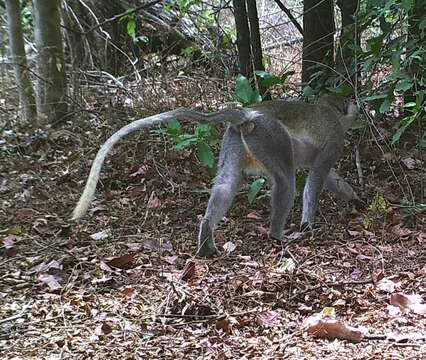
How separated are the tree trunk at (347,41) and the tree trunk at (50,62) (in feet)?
10.4

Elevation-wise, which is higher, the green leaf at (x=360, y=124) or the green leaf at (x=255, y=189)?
the green leaf at (x=360, y=124)

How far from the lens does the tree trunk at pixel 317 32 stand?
7043 millimetres

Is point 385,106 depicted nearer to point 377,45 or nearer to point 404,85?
point 404,85

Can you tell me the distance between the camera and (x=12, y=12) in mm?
7430

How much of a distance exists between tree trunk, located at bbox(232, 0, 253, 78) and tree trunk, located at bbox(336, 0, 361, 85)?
1054mm

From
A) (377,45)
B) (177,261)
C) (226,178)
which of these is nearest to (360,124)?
(377,45)

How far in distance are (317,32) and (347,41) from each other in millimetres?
798

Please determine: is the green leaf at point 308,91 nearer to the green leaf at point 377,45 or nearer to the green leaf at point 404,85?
the green leaf at point 377,45

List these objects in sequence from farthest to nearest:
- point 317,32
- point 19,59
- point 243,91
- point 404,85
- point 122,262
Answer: point 19,59 < point 317,32 < point 243,91 < point 404,85 < point 122,262

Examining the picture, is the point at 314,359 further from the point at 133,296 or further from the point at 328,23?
the point at 328,23

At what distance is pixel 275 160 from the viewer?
17.0ft

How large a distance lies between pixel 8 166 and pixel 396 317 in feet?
14.4

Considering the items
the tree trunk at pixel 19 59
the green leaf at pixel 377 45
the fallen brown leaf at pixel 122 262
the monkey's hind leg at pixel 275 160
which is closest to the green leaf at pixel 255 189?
the monkey's hind leg at pixel 275 160

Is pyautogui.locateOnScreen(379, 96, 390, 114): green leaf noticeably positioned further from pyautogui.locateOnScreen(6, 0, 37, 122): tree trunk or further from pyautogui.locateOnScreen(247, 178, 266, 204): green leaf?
pyautogui.locateOnScreen(6, 0, 37, 122): tree trunk
